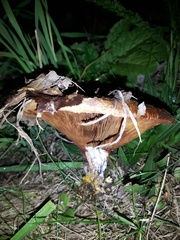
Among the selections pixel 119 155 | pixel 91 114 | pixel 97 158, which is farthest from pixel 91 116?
pixel 119 155

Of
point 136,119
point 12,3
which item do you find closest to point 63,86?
point 136,119

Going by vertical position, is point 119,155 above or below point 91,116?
below

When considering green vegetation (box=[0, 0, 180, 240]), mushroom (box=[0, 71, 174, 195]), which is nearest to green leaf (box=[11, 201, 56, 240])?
green vegetation (box=[0, 0, 180, 240])

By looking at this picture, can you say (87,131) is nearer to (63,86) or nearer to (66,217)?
→ (63,86)

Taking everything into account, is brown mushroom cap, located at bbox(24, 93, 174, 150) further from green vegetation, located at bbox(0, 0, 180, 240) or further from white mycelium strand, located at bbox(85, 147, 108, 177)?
green vegetation, located at bbox(0, 0, 180, 240)

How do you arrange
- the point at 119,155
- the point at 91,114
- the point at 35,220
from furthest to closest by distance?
the point at 119,155, the point at 35,220, the point at 91,114

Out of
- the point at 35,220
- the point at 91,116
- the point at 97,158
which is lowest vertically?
Answer: the point at 35,220

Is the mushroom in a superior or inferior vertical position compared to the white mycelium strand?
superior

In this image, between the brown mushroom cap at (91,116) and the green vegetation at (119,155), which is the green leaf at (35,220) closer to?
the green vegetation at (119,155)

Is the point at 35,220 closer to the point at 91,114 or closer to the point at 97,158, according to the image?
the point at 97,158
